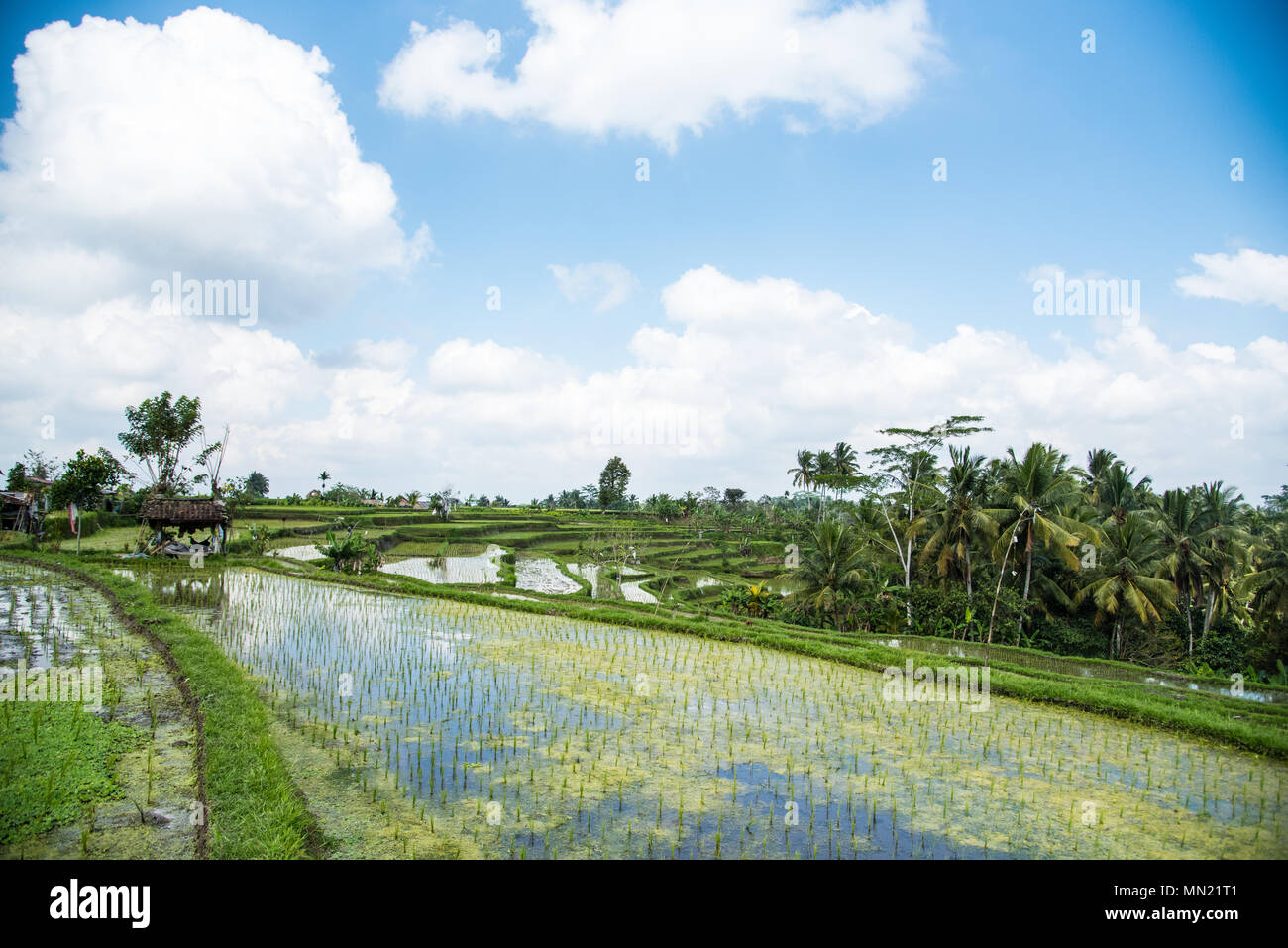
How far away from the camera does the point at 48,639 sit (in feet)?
36.8

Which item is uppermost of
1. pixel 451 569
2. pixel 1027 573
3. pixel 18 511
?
pixel 18 511

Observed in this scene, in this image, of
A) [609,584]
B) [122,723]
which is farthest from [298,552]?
[122,723]

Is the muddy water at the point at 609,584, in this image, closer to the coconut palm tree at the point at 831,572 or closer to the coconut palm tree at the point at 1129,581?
the coconut palm tree at the point at 831,572

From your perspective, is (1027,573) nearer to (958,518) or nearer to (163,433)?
(958,518)

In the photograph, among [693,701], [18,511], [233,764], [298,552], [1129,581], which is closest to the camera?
[233,764]

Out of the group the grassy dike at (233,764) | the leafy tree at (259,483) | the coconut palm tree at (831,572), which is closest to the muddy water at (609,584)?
the coconut palm tree at (831,572)

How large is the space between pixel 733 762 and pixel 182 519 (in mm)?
24541

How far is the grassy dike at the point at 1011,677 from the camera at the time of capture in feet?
30.6

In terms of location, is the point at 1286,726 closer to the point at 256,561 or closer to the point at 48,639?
the point at 48,639

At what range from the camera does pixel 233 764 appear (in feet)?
20.9

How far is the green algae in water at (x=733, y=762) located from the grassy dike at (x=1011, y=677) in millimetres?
423
